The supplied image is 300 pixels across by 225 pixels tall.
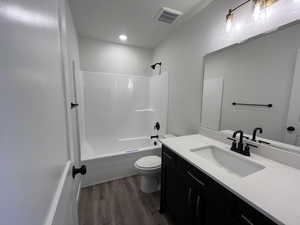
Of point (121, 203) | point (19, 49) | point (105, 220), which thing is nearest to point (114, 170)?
point (121, 203)

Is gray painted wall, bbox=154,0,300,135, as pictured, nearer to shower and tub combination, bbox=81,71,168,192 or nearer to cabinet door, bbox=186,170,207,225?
shower and tub combination, bbox=81,71,168,192

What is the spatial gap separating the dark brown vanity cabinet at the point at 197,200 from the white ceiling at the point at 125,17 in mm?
1791

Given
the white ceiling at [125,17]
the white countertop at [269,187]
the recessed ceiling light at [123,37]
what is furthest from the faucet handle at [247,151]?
the recessed ceiling light at [123,37]

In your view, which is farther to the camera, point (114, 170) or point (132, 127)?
point (132, 127)

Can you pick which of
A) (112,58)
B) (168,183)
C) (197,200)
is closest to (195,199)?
(197,200)

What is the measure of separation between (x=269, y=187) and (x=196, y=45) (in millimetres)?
1749

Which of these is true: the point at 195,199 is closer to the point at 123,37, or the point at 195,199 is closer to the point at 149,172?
the point at 149,172

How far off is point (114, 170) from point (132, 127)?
1.21 m

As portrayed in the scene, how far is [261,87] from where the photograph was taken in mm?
1150

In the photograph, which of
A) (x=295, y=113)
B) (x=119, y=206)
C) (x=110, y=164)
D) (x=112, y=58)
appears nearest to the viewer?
(x=295, y=113)

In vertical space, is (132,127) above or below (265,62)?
below

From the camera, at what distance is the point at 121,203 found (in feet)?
5.74

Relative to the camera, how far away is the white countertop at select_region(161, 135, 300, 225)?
1.95 feet

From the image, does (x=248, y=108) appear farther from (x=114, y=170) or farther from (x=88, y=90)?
(x=88, y=90)
